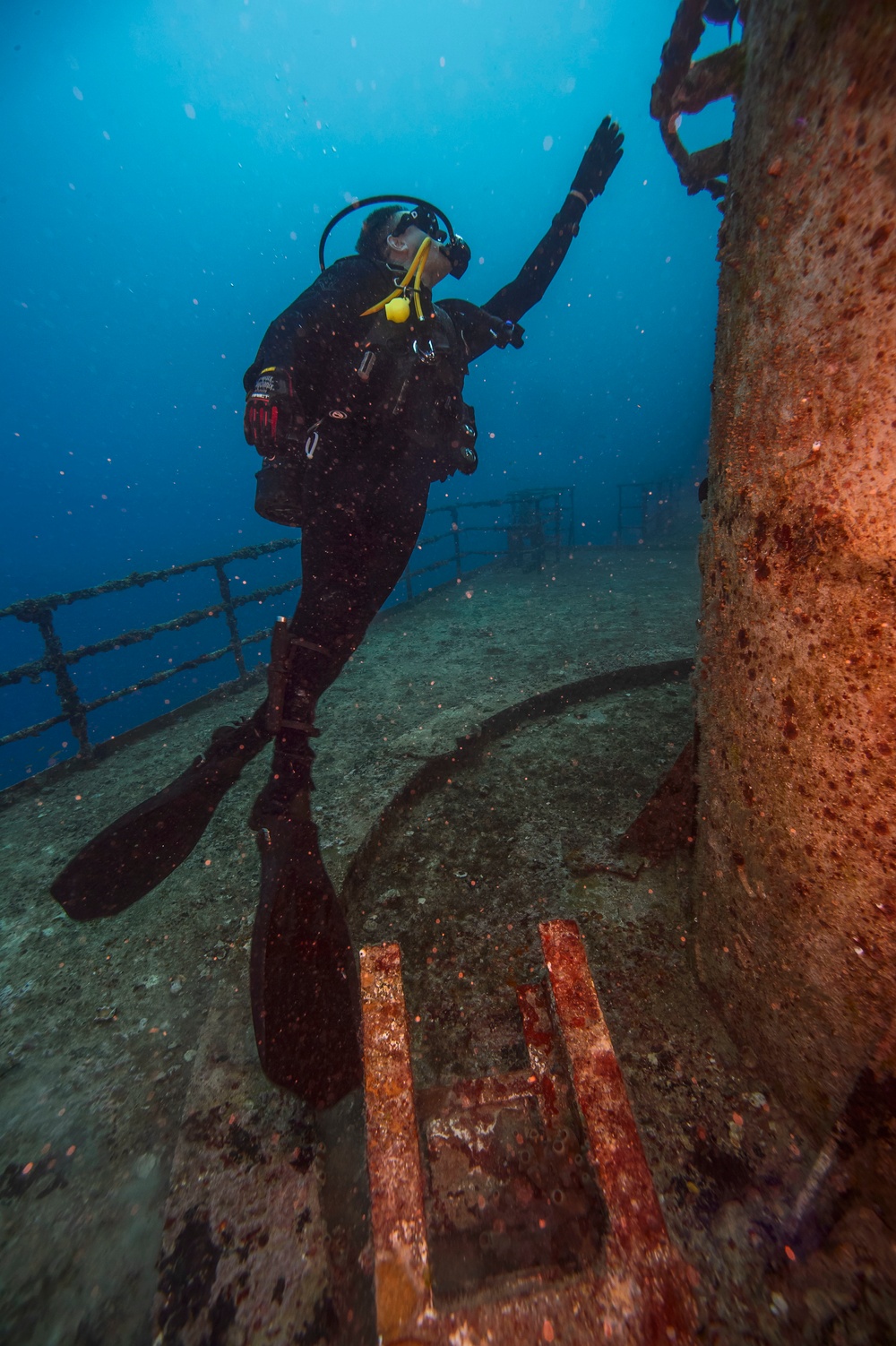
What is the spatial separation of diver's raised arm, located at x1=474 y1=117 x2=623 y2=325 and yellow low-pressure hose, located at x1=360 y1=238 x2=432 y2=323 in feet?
3.76

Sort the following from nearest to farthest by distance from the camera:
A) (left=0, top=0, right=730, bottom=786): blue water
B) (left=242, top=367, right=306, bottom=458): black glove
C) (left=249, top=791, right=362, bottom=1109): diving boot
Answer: (left=249, top=791, right=362, bottom=1109): diving boot
(left=242, top=367, right=306, bottom=458): black glove
(left=0, top=0, right=730, bottom=786): blue water

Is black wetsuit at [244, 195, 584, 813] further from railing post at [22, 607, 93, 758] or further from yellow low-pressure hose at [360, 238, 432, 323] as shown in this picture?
railing post at [22, 607, 93, 758]

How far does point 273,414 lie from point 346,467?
0.42 meters

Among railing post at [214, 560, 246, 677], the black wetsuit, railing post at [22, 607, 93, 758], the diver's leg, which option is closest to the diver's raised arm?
the black wetsuit

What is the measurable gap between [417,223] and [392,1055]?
420 cm

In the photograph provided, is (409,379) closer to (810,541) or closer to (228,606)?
(810,541)

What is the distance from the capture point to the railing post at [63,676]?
3943 millimetres

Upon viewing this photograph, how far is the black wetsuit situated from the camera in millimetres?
2607

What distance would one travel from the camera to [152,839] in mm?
2578

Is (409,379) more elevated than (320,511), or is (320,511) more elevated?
(409,379)

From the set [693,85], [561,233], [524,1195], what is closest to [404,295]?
[693,85]

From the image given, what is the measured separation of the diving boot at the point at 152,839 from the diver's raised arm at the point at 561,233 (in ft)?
12.2

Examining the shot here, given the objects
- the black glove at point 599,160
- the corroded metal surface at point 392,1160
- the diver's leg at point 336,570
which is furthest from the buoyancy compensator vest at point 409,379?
the corroded metal surface at point 392,1160

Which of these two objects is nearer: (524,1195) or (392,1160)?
(392,1160)
